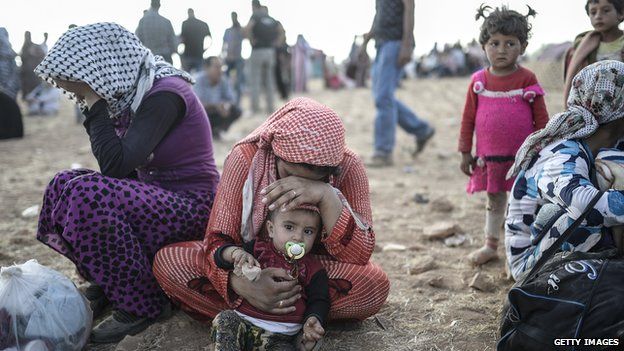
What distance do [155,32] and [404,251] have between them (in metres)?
2.40

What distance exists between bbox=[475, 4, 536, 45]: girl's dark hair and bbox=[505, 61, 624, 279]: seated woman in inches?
27.9

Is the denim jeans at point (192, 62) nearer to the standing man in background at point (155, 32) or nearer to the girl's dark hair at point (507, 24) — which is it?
the standing man in background at point (155, 32)

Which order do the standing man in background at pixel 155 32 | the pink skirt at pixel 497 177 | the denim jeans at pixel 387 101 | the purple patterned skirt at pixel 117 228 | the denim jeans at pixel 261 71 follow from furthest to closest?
the denim jeans at pixel 261 71 → the denim jeans at pixel 387 101 → the standing man in background at pixel 155 32 → the pink skirt at pixel 497 177 → the purple patterned skirt at pixel 117 228

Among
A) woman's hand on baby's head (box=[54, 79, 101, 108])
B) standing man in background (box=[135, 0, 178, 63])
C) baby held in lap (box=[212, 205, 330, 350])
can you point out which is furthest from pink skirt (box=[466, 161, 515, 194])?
standing man in background (box=[135, 0, 178, 63])

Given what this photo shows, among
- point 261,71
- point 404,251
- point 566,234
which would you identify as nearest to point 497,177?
point 404,251

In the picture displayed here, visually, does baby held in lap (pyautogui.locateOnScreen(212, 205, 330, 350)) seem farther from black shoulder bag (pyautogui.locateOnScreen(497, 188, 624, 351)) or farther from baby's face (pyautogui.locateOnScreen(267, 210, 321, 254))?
black shoulder bag (pyautogui.locateOnScreen(497, 188, 624, 351))

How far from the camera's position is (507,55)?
9.53 feet

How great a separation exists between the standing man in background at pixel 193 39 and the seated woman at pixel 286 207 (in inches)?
222

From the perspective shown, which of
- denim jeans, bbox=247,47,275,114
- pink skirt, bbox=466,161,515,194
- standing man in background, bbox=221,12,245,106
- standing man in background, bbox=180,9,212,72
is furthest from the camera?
standing man in background, bbox=221,12,245,106

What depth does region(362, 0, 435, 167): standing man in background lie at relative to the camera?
5.17 m

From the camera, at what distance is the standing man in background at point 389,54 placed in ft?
17.0

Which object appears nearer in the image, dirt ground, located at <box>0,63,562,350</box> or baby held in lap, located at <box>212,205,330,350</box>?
baby held in lap, located at <box>212,205,330,350</box>

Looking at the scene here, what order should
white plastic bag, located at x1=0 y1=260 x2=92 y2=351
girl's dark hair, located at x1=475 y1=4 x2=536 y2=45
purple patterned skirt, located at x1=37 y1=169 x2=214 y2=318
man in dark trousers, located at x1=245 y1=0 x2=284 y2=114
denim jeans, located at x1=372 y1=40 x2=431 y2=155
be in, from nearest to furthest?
white plastic bag, located at x1=0 y1=260 x2=92 y2=351, purple patterned skirt, located at x1=37 y1=169 x2=214 y2=318, girl's dark hair, located at x1=475 y1=4 x2=536 y2=45, denim jeans, located at x1=372 y1=40 x2=431 y2=155, man in dark trousers, located at x1=245 y1=0 x2=284 y2=114

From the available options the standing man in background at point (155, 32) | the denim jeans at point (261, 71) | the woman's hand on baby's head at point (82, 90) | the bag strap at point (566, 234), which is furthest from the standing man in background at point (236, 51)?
the bag strap at point (566, 234)
